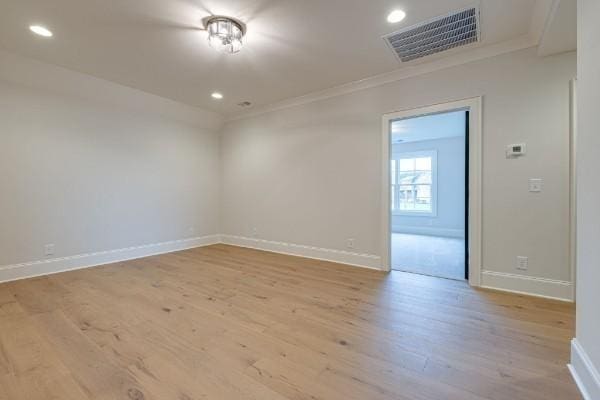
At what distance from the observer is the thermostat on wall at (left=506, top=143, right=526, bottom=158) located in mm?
2713

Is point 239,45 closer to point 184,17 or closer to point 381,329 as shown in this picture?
point 184,17

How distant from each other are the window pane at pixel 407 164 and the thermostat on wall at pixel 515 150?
507 cm

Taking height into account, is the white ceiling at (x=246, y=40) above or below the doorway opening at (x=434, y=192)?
above

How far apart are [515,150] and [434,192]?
4818 millimetres

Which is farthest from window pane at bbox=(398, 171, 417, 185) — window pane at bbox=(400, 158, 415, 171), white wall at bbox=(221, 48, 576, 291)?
white wall at bbox=(221, 48, 576, 291)

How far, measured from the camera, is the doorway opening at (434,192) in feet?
9.77

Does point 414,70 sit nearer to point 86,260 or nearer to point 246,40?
point 246,40

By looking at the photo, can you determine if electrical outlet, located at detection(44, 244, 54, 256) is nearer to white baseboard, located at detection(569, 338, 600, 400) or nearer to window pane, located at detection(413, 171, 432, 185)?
white baseboard, located at detection(569, 338, 600, 400)

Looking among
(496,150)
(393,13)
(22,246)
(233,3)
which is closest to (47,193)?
(22,246)

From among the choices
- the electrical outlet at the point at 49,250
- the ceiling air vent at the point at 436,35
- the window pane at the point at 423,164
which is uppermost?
the ceiling air vent at the point at 436,35

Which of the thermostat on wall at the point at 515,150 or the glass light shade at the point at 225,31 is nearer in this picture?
the glass light shade at the point at 225,31

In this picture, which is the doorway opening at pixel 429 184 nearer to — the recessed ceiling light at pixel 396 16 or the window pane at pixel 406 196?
the window pane at pixel 406 196

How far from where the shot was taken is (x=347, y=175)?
390 cm

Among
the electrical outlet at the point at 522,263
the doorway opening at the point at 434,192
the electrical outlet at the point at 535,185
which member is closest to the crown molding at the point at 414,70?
the doorway opening at the point at 434,192
